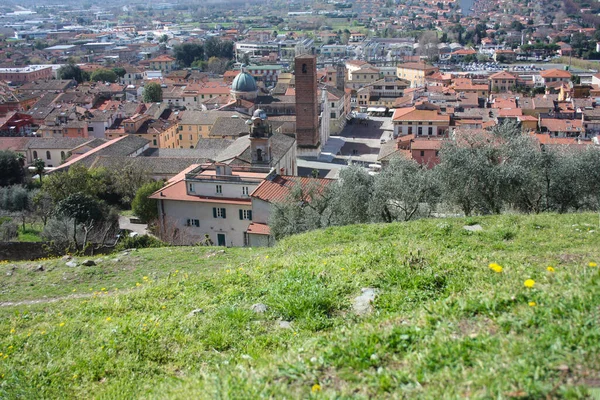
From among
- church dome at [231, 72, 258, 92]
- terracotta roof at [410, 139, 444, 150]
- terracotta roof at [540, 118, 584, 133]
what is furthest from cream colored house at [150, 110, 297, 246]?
church dome at [231, 72, 258, 92]

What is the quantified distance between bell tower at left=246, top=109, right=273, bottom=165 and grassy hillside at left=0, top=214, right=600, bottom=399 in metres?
19.3

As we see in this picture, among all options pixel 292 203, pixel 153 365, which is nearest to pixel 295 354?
pixel 153 365

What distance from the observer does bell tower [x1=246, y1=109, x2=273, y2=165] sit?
29.1m

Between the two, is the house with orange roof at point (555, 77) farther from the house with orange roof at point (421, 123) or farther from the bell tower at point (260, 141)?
the bell tower at point (260, 141)

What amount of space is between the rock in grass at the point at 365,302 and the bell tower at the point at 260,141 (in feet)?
75.0

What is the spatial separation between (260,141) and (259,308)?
22.8m

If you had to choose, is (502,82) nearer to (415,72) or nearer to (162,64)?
(415,72)

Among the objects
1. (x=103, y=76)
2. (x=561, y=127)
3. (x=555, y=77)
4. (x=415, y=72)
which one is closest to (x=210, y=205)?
(x=561, y=127)

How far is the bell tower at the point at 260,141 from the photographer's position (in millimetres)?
29109

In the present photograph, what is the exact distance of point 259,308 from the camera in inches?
263

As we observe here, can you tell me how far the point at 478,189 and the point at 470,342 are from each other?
36.9 feet

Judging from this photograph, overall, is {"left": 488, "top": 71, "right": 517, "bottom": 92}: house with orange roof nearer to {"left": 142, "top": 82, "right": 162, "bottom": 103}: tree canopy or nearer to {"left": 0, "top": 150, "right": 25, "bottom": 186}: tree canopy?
{"left": 142, "top": 82, "right": 162, "bottom": 103}: tree canopy

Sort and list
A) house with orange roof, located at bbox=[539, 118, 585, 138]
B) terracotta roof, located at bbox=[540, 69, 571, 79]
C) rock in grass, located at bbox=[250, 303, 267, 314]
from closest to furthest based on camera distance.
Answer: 1. rock in grass, located at bbox=[250, 303, 267, 314]
2. house with orange roof, located at bbox=[539, 118, 585, 138]
3. terracotta roof, located at bbox=[540, 69, 571, 79]

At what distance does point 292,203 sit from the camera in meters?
18.6
